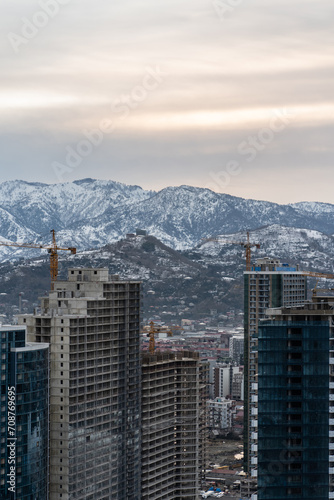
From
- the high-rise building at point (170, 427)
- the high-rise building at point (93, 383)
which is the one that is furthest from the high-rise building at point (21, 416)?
the high-rise building at point (170, 427)

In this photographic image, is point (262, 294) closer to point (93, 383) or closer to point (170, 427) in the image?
point (170, 427)

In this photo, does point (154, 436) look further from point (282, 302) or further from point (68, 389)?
point (282, 302)

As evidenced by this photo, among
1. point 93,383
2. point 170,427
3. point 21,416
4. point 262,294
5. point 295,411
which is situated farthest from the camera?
point 262,294

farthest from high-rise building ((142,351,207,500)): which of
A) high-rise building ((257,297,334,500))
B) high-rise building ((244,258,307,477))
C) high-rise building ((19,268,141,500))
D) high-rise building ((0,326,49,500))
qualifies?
high-rise building ((244,258,307,477))

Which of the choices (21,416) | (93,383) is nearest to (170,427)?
(93,383)

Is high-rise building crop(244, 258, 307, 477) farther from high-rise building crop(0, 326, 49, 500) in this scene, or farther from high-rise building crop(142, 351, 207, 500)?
high-rise building crop(0, 326, 49, 500)

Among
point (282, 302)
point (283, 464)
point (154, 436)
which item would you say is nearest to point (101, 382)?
point (154, 436)

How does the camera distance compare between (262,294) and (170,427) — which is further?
(262,294)
